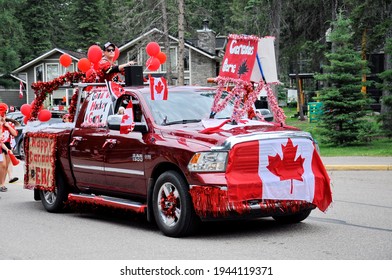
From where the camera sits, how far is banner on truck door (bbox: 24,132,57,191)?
1131 cm

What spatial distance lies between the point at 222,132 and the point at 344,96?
1619 cm

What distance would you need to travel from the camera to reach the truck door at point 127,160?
30.0ft

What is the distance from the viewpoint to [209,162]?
8086 millimetres

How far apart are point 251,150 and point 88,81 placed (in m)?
4.41

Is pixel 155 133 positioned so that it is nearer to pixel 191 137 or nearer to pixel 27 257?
pixel 191 137

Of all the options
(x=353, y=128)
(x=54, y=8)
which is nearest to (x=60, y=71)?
(x=54, y=8)

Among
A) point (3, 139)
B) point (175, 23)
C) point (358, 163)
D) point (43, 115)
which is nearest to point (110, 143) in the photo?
point (43, 115)

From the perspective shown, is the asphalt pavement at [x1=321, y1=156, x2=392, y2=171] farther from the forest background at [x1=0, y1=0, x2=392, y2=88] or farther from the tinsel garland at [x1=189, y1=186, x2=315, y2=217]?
the tinsel garland at [x1=189, y1=186, x2=315, y2=217]

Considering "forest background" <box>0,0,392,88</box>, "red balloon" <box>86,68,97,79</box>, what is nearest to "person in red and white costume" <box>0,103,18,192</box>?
"red balloon" <box>86,68,97,79</box>

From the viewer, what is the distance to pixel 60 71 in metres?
67.2

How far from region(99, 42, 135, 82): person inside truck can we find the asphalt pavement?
304 inches

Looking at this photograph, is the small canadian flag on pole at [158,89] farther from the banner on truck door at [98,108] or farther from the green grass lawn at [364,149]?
the green grass lawn at [364,149]

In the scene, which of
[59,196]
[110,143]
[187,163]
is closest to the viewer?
[187,163]

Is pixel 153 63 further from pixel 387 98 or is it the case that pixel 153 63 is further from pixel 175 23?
pixel 175 23
